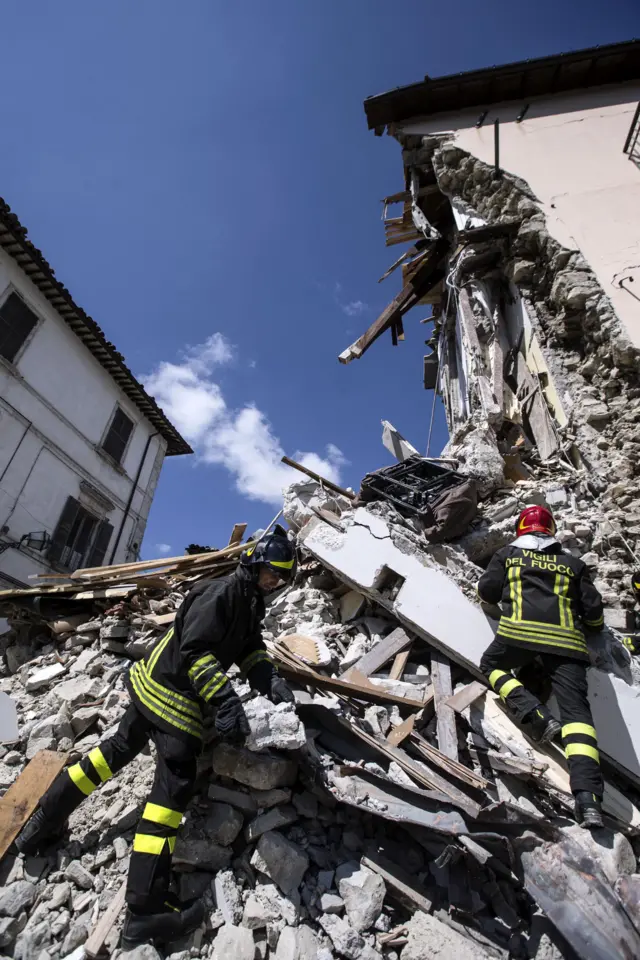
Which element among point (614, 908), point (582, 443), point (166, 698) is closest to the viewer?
point (614, 908)

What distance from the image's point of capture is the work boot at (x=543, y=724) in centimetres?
273

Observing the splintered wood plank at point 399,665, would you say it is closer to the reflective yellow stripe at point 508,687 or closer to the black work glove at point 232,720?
the reflective yellow stripe at point 508,687

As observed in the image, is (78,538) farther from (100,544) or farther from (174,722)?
(174,722)

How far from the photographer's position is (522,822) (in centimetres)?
236

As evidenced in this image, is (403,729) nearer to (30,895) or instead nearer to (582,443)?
(30,895)

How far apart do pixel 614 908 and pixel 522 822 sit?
45cm

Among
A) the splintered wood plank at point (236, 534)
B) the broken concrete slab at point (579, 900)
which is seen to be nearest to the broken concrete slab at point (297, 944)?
the broken concrete slab at point (579, 900)

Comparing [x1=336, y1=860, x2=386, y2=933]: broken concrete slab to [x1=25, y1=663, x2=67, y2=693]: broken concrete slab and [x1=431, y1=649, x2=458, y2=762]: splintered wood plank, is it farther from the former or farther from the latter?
[x1=25, y1=663, x2=67, y2=693]: broken concrete slab

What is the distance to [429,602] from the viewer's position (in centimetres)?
365

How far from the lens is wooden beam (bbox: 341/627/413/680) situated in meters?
3.50

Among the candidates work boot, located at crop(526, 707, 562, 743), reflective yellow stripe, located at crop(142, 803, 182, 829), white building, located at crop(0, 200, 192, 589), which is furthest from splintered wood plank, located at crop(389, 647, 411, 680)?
white building, located at crop(0, 200, 192, 589)

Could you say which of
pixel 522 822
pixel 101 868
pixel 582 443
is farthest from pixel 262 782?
pixel 582 443

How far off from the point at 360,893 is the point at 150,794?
1.17 meters

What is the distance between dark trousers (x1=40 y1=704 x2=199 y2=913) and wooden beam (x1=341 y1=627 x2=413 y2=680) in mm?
1411
